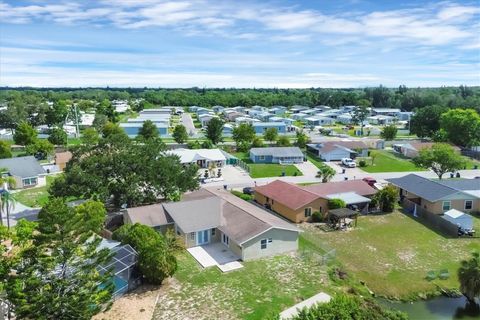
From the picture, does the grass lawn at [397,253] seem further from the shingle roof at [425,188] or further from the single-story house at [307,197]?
the shingle roof at [425,188]

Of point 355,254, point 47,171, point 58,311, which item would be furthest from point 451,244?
point 47,171

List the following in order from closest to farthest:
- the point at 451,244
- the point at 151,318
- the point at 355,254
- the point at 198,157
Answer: the point at 151,318, the point at 355,254, the point at 451,244, the point at 198,157

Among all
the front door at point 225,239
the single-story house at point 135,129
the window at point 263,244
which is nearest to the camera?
the window at point 263,244

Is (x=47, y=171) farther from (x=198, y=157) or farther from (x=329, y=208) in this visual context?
(x=329, y=208)

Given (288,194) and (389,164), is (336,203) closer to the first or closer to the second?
(288,194)

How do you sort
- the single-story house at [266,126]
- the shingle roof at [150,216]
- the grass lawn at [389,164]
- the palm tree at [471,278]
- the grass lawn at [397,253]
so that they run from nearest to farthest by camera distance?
the palm tree at [471,278], the grass lawn at [397,253], the shingle roof at [150,216], the grass lawn at [389,164], the single-story house at [266,126]

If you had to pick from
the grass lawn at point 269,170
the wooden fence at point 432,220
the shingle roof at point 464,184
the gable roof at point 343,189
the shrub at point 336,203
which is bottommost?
the wooden fence at point 432,220

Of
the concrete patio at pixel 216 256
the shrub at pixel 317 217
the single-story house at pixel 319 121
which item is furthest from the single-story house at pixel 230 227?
the single-story house at pixel 319 121
